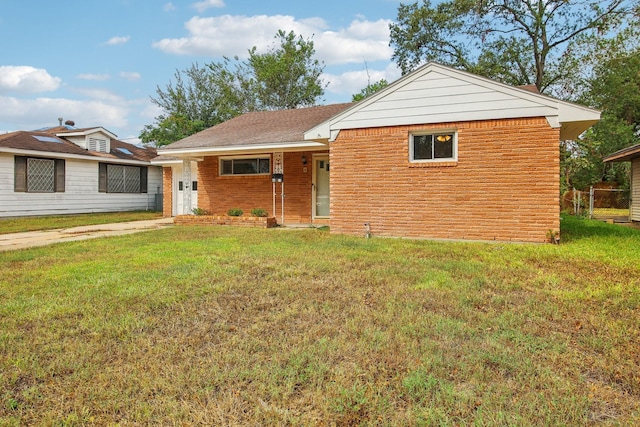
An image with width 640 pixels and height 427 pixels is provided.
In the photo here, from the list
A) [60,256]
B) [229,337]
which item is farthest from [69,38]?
[229,337]

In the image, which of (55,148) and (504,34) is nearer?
(55,148)

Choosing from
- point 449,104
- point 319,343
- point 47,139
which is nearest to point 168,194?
point 47,139

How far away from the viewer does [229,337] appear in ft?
10.9

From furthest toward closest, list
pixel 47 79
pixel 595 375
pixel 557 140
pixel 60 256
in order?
1. pixel 47 79
2. pixel 557 140
3. pixel 60 256
4. pixel 595 375

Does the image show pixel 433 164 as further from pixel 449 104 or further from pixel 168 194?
pixel 168 194

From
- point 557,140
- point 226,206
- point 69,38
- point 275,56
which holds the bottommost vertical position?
point 226,206

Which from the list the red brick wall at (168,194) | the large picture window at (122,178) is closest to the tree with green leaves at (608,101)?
the red brick wall at (168,194)

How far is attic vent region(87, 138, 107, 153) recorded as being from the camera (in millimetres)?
18953

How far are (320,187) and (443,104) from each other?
5.40 metres

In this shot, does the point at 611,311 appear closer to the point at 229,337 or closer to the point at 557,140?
the point at 229,337

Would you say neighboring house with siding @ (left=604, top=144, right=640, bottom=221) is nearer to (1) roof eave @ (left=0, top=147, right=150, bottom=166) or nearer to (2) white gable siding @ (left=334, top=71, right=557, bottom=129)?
(2) white gable siding @ (left=334, top=71, right=557, bottom=129)

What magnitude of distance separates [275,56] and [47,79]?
1638 cm

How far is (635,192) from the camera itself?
16812 millimetres

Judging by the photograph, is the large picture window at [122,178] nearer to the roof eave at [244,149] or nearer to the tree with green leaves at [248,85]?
the roof eave at [244,149]
